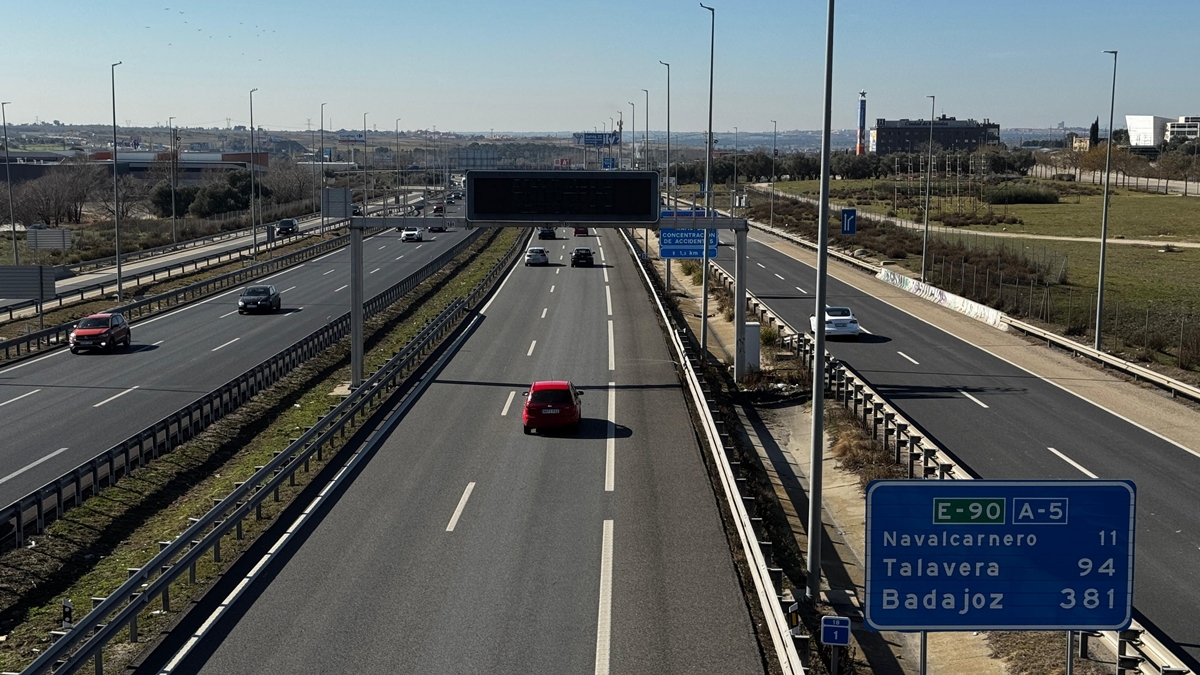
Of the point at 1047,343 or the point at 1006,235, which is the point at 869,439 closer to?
the point at 1047,343

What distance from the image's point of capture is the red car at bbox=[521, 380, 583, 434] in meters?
26.8

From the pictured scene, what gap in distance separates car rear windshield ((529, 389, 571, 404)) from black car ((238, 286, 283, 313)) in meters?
27.1

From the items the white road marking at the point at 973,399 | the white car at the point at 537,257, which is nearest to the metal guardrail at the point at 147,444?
the white road marking at the point at 973,399

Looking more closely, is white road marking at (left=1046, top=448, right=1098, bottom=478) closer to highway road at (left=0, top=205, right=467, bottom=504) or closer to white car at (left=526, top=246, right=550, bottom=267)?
highway road at (left=0, top=205, right=467, bottom=504)

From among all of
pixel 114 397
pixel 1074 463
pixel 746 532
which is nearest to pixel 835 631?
pixel 746 532

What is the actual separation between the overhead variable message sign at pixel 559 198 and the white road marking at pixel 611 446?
4.93 metres

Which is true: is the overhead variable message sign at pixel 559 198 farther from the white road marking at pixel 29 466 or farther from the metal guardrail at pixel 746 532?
the white road marking at pixel 29 466

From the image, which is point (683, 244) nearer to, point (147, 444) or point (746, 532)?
point (147, 444)

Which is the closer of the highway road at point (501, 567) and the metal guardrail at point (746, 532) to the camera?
the metal guardrail at point (746, 532)

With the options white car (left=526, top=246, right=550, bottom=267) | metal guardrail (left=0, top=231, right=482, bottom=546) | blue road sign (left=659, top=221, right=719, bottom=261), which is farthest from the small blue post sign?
white car (left=526, top=246, right=550, bottom=267)

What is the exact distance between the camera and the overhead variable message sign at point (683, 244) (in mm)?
46375

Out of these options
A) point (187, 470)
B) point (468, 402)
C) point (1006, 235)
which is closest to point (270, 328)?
point (468, 402)

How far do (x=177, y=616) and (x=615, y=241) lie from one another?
279 ft

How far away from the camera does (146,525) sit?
20.8 meters
